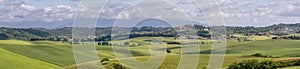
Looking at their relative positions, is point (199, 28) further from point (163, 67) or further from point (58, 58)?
point (163, 67)

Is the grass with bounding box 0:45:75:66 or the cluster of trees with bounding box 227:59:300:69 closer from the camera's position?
the cluster of trees with bounding box 227:59:300:69

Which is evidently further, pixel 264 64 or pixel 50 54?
pixel 50 54

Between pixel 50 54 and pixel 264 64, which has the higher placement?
pixel 264 64

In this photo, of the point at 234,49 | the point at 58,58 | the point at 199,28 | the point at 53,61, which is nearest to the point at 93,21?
the point at 53,61

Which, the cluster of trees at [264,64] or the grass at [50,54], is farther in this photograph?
the grass at [50,54]

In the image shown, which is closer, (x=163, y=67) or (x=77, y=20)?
(x=77, y=20)

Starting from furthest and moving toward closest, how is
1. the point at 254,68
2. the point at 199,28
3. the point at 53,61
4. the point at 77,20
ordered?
the point at 199,28 → the point at 53,61 → the point at 254,68 → the point at 77,20

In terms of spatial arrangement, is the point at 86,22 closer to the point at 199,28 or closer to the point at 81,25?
the point at 81,25

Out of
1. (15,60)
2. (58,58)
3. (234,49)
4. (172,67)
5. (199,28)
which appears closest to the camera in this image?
(172,67)

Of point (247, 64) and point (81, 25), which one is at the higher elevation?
point (81, 25)
